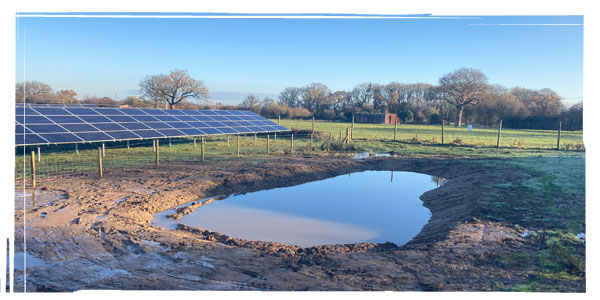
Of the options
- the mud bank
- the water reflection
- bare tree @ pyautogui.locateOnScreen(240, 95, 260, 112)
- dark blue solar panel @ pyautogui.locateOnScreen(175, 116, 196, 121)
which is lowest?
the mud bank

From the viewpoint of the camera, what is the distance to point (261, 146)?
17.9 meters

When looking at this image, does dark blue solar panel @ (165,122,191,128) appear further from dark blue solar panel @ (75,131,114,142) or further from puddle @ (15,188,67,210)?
puddle @ (15,188,67,210)

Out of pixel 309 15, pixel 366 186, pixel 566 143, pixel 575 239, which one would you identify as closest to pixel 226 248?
pixel 309 15

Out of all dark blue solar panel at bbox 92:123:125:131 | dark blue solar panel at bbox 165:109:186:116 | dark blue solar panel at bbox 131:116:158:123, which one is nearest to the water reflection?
dark blue solar panel at bbox 92:123:125:131

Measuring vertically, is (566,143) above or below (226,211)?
above

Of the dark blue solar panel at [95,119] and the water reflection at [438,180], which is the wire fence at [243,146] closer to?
the dark blue solar panel at [95,119]

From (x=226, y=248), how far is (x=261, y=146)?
12.5 meters

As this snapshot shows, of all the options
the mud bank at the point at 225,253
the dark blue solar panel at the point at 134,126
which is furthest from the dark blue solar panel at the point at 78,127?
the mud bank at the point at 225,253

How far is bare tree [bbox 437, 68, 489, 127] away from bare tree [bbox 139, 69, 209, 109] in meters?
13.1

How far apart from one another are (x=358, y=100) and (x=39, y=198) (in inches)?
769

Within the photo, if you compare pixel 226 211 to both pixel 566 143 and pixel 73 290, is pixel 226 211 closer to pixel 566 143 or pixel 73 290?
pixel 73 290

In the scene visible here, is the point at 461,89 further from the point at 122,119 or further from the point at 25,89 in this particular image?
the point at 25,89

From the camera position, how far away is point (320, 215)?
25.9 feet

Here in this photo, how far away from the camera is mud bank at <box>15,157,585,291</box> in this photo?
443 centimetres
